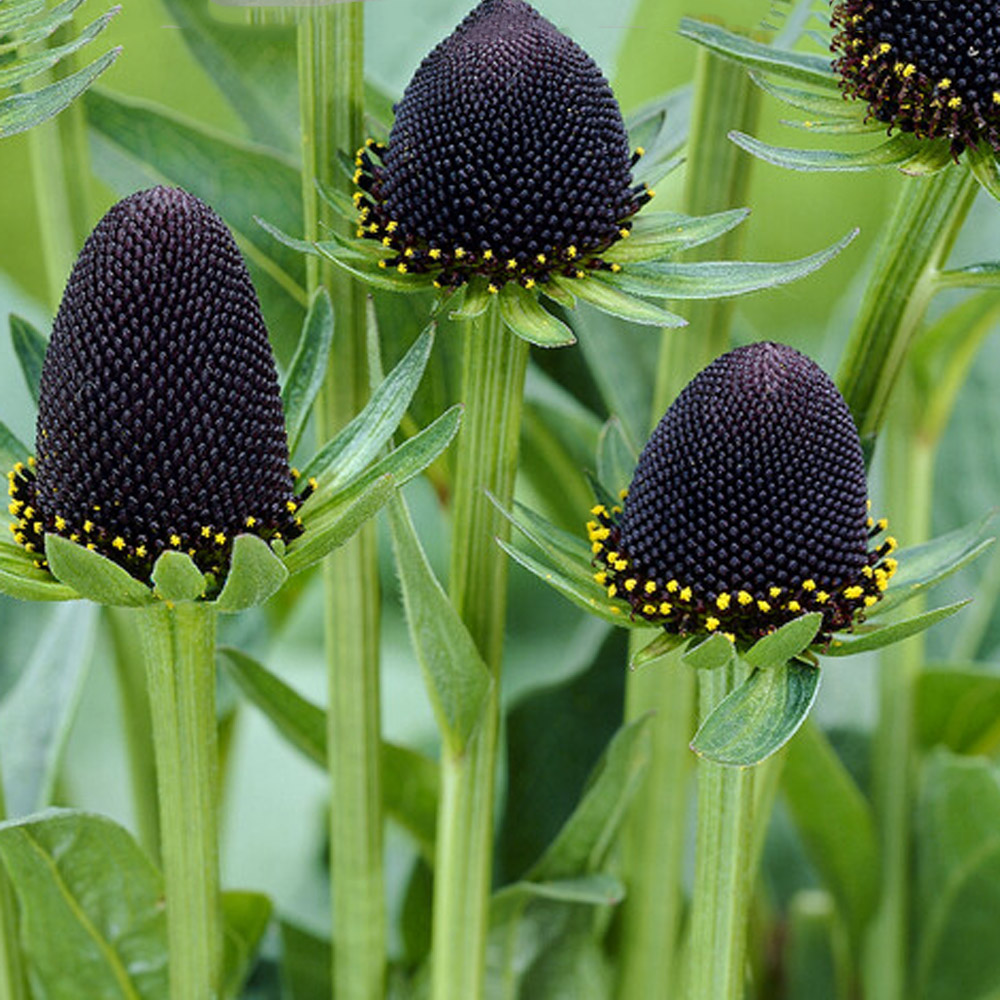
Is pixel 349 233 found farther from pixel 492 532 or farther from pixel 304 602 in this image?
pixel 304 602

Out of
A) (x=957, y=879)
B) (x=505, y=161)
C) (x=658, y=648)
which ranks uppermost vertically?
(x=505, y=161)

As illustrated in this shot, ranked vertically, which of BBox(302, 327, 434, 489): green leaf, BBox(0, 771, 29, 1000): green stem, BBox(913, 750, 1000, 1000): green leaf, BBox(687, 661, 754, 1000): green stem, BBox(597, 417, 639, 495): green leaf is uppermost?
BBox(302, 327, 434, 489): green leaf

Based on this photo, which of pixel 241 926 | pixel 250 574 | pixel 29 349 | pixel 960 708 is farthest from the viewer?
pixel 960 708

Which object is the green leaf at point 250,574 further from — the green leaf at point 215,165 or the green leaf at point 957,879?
the green leaf at point 957,879

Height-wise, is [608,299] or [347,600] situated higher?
[608,299]

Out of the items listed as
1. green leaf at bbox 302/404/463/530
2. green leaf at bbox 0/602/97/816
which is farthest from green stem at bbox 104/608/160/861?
green leaf at bbox 302/404/463/530

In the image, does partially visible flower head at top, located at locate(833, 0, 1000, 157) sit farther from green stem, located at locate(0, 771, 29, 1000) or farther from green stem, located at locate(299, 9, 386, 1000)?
green stem, located at locate(0, 771, 29, 1000)

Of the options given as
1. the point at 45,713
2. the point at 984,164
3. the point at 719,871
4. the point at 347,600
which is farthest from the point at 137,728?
the point at 984,164

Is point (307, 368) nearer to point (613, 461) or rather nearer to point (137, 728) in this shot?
point (613, 461)
